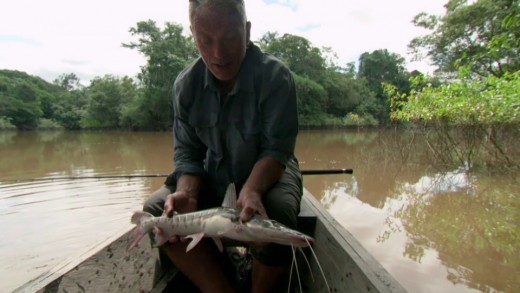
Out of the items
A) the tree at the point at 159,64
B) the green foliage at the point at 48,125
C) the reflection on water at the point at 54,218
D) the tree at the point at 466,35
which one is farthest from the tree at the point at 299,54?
the reflection on water at the point at 54,218

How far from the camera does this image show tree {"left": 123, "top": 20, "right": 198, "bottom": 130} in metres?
29.5

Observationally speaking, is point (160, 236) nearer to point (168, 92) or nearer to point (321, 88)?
point (168, 92)

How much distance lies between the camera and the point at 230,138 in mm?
1965

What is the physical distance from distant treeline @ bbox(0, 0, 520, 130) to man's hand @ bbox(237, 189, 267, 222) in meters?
8.90

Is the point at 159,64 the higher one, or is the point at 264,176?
the point at 159,64

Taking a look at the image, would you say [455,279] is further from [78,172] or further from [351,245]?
[78,172]

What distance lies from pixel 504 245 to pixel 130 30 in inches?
1241

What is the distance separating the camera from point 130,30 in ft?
99.9

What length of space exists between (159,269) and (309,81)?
33345mm

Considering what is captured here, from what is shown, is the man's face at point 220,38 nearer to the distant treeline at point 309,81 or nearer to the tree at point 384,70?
the distant treeline at point 309,81

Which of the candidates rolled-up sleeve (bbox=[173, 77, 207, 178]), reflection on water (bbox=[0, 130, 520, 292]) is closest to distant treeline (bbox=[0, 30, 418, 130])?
reflection on water (bbox=[0, 130, 520, 292])

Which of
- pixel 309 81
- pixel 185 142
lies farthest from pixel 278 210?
pixel 309 81

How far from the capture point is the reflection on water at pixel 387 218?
3.79 meters

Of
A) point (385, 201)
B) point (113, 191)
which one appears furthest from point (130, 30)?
point (385, 201)
